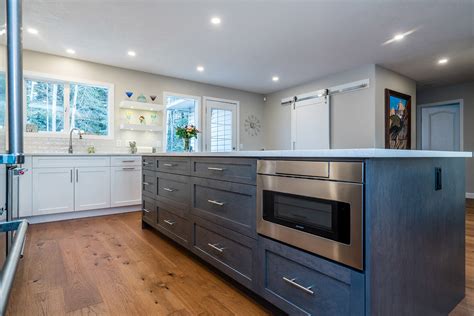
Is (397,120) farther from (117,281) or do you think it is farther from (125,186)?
(117,281)

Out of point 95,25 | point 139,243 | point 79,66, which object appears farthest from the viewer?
point 79,66

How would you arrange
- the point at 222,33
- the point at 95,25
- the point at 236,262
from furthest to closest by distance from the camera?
the point at 222,33 < the point at 95,25 < the point at 236,262

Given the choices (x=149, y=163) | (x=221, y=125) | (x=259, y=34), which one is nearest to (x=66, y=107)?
(x=149, y=163)

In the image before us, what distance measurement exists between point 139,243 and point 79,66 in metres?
3.31

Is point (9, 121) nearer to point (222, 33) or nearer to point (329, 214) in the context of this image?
point (329, 214)

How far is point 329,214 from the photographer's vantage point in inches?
A: 42.8

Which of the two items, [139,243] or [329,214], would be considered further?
[139,243]

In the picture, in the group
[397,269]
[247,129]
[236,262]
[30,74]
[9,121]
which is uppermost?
[30,74]

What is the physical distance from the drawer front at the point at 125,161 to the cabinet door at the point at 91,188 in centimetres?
13

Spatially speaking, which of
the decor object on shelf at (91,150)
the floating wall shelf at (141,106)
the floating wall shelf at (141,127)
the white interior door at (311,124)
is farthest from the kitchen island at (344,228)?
the white interior door at (311,124)

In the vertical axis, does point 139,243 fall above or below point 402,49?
below

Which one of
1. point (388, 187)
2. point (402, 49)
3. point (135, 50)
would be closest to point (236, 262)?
point (388, 187)

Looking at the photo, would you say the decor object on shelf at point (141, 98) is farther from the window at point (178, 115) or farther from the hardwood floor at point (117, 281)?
the hardwood floor at point (117, 281)

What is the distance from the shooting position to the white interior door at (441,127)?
228 inches
